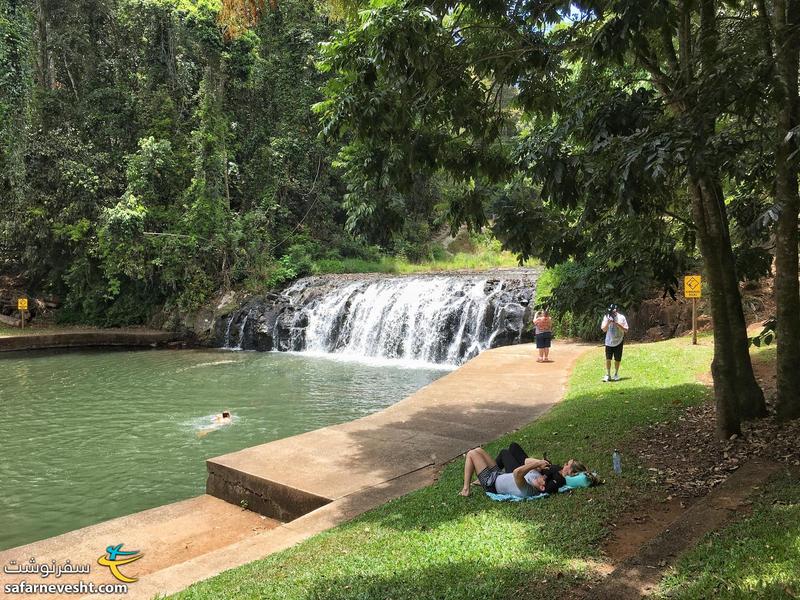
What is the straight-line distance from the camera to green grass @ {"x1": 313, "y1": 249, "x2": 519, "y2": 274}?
1125 inches

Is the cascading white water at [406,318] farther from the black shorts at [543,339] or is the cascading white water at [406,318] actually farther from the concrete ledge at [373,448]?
the concrete ledge at [373,448]

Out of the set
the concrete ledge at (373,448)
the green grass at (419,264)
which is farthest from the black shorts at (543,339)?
the green grass at (419,264)

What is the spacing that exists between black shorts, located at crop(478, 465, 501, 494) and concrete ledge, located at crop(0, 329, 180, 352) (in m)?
20.2

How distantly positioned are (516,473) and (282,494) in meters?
2.41

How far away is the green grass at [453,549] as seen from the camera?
3.65m

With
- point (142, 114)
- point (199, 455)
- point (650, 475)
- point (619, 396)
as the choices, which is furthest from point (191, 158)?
point (650, 475)

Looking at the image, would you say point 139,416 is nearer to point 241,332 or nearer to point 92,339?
point 241,332

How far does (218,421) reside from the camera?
435 inches

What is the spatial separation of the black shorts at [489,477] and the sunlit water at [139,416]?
406 centimetres

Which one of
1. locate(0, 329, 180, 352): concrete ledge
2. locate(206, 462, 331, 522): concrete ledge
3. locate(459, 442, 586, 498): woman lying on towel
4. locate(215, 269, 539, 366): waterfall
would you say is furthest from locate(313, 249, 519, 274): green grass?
locate(459, 442, 586, 498): woman lying on towel

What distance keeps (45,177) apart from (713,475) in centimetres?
2688

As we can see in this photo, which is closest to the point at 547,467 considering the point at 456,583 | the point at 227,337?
the point at 456,583

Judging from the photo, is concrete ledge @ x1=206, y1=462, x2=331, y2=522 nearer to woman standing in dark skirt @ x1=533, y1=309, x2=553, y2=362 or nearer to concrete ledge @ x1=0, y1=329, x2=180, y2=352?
woman standing in dark skirt @ x1=533, y1=309, x2=553, y2=362

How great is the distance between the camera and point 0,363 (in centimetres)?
1908
